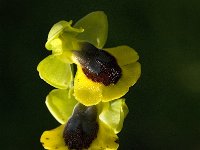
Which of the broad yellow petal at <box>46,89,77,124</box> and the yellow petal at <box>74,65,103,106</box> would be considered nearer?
the yellow petal at <box>74,65,103,106</box>

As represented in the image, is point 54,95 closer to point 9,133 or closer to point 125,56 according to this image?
point 125,56

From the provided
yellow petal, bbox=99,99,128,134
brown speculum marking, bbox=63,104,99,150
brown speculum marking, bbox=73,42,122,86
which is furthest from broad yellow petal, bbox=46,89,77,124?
brown speculum marking, bbox=73,42,122,86

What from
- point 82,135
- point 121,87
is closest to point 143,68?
point 82,135

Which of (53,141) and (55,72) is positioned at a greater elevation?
(55,72)

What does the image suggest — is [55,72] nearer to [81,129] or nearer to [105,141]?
[81,129]

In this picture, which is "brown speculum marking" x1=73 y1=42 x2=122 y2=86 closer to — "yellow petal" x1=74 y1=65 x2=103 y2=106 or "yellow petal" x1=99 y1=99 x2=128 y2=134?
"yellow petal" x1=74 y1=65 x2=103 y2=106

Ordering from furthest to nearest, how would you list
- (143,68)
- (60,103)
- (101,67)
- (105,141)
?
(143,68) → (60,103) → (105,141) → (101,67)

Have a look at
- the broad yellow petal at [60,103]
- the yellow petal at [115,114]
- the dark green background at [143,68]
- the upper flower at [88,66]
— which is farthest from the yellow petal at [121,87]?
the dark green background at [143,68]
